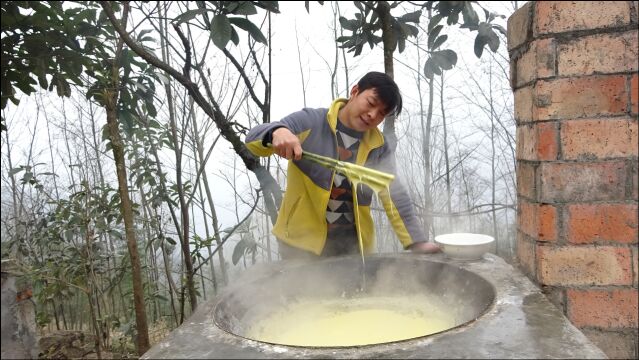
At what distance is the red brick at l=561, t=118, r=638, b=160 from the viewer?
139 centimetres

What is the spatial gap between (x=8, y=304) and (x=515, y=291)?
1.46 meters

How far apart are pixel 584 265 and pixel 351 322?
89 cm

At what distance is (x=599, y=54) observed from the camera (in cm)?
140

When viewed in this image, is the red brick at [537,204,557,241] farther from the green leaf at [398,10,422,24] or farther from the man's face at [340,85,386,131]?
the green leaf at [398,10,422,24]

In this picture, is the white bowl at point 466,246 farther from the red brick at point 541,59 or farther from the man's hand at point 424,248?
the red brick at point 541,59

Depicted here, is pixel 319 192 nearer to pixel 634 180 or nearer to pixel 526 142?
pixel 526 142

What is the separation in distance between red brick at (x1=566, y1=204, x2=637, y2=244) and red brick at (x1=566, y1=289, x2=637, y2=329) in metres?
0.17

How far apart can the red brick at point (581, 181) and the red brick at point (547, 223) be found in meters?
0.03

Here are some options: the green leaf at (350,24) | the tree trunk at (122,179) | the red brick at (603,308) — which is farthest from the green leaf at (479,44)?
the tree trunk at (122,179)

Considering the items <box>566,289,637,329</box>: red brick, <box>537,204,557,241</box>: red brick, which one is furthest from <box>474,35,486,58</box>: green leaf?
<box>566,289,637,329</box>: red brick

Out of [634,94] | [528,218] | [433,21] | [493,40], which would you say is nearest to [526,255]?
[528,218]

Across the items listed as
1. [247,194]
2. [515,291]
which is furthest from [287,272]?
A: [247,194]

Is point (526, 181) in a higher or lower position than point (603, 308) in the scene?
higher

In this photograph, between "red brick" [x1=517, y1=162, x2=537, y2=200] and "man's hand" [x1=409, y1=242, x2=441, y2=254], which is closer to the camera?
"red brick" [x1=517, y1=162, x2=537, y2=200]
